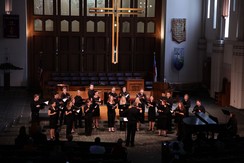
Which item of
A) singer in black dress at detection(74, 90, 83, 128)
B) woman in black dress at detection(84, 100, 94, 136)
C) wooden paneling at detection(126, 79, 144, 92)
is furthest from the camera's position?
wooden paneling at detection(126, 79, 144, 92)

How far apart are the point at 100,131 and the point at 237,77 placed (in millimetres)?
9408

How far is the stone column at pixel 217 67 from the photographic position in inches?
1067

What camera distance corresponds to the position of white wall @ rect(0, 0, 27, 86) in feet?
93.5

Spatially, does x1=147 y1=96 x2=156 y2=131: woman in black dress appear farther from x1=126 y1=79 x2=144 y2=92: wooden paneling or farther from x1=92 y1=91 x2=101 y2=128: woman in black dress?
x1=126 y1=79 x2=144 y2=92: wooden paneling

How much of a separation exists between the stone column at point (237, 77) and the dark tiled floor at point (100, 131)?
21.0 inches

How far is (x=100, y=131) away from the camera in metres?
Answer: 19.3

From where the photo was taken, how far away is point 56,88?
974 inches

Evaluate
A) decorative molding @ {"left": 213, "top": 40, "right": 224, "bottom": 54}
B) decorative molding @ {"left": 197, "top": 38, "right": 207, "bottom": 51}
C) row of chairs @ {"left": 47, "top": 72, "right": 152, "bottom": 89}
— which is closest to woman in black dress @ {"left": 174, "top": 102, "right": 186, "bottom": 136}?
row of chairs @ {"left": 47, "top": 72, "right": 152, "bottom": 89}

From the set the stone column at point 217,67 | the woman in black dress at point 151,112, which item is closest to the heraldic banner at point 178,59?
the stone column at point 217,67

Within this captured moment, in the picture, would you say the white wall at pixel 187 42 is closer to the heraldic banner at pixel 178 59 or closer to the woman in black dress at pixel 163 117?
the heraldic banner at pixel 178 59

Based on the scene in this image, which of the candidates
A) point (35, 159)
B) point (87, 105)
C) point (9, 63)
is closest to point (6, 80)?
point (9, 63)

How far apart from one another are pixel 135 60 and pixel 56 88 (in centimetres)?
743

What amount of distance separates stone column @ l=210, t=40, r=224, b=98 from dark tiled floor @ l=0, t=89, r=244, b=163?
5.01ft

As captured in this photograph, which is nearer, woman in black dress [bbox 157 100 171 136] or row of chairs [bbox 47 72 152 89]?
woman in black dress [bbox 157 100 171 136]
